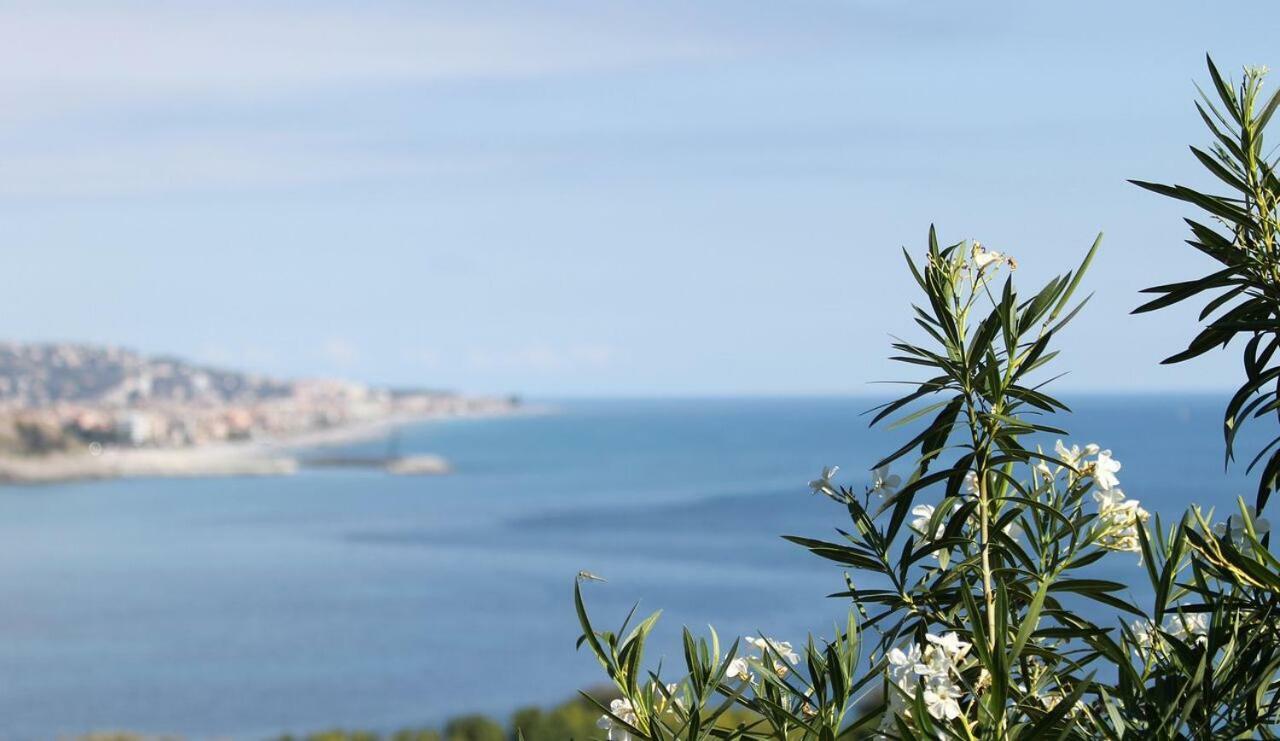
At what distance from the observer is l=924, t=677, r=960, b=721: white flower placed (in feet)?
4.15

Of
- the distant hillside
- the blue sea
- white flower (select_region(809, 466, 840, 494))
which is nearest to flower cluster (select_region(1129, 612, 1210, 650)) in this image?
white flower (select_region(809, 466, 840, 494))

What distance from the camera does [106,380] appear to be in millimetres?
100000

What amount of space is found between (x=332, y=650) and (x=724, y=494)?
1105 inches

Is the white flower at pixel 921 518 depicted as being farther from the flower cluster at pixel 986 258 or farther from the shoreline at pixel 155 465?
the shoreline at pixel 155 465

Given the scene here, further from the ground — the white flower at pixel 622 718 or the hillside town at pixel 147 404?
the white flower at pixel 622 718

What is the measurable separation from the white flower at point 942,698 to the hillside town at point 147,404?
76811 millimetres

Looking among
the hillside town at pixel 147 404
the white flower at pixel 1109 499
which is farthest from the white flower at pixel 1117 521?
the hillside town at pixel 147 404

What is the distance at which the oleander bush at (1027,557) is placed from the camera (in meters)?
1.35

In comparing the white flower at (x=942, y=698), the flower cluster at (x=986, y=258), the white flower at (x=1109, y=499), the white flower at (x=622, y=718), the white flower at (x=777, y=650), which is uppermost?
the flower cluster at (x=986, y=258)

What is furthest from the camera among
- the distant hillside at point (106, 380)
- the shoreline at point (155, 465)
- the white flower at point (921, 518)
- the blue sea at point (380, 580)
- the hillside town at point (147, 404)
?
the distant hillside at point (106, 380)

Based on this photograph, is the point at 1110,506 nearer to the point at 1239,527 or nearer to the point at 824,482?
the point at 1239,527

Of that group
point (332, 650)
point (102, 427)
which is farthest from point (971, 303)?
point (102, 427)

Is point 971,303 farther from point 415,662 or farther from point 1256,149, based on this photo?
point 415,662

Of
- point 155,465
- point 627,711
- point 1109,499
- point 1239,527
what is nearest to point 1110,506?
point 1109,499
